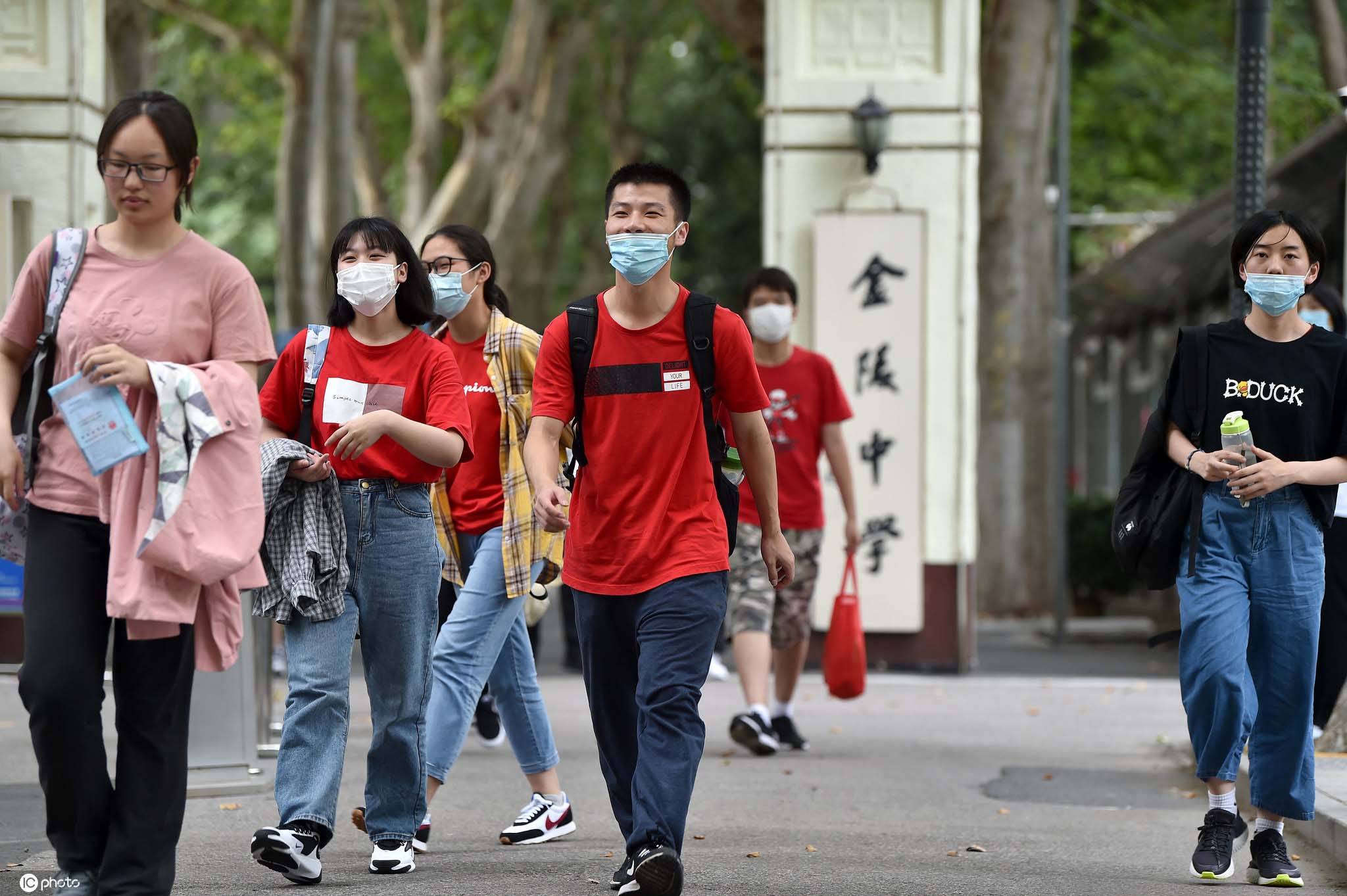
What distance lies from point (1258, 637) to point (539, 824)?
2.39 m

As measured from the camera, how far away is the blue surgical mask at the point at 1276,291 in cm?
612

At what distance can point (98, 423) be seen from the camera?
14.9ft

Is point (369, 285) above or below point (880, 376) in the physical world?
above

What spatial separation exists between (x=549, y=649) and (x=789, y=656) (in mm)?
6629

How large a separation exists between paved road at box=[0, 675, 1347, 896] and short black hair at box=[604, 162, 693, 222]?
192 centimetres

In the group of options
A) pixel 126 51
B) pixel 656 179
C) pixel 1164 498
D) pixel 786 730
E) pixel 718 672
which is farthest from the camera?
pixel 126 51

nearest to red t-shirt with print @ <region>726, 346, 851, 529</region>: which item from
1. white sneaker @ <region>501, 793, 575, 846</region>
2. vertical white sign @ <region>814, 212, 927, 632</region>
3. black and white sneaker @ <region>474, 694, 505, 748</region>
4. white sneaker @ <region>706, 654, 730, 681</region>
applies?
black and white sneaker @ <region>474, 694, 505, 748</region>

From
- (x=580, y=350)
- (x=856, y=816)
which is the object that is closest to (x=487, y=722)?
(x=856, y=816)

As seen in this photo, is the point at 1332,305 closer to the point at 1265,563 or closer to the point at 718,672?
the point at 1265,563

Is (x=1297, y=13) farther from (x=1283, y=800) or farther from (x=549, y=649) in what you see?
(x=1283, y=800)

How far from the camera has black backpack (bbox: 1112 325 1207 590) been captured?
6.23 meters

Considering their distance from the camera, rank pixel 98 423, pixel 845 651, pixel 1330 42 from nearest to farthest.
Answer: pixel 98 423 < pixel 845 651 < pixel 1330 42

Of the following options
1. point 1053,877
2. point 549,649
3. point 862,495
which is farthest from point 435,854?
point 549,649

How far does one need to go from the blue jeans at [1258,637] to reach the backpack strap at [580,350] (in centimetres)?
187
